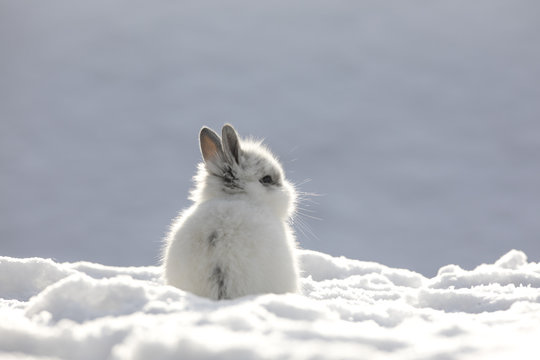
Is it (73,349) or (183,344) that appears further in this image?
(73,349)

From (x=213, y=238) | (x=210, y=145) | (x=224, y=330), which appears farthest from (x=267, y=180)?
(x=224, y=330)

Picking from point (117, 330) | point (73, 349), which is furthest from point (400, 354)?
point (73, 349)

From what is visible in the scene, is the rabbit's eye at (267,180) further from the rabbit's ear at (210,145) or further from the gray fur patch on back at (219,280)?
the gray fur patch on back at (219,280)

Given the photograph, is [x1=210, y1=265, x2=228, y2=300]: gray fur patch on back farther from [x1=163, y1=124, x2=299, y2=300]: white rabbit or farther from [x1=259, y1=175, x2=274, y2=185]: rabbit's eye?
[x1=259, y1=175, x2=274, y2=185]: rabbit's eye

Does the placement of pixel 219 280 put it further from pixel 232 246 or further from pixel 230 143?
pixel 230 143

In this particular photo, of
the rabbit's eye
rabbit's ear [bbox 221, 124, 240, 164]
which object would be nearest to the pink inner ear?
rabbit's ear [bbox 221, 124, 240, 164]

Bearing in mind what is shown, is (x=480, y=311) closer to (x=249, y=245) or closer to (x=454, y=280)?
(x=454, y=280)
